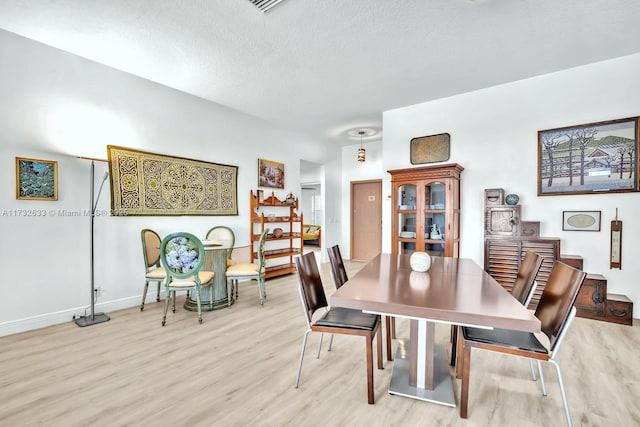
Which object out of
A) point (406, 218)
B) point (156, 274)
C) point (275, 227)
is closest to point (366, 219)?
point (275, 227)

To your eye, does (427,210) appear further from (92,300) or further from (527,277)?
(92,300)

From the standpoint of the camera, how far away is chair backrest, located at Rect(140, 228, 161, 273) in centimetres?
339

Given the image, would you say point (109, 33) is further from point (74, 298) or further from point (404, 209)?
point (404, 209)

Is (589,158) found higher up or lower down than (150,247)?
higher up

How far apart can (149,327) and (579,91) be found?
17.5 ft

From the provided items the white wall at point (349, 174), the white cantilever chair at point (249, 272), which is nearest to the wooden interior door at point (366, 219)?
the white wall at point (349, 174)

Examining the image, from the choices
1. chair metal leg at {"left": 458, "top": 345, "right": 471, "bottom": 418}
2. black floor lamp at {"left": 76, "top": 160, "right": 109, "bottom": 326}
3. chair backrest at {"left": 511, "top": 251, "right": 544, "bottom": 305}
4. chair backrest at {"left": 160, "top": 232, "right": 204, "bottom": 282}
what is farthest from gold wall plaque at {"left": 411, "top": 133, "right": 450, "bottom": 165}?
black floor lamp at {"left": 76, "top": 160, "right": 109, "bottom": 326}

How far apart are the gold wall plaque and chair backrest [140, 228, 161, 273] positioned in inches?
147

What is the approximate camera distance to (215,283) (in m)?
3.43

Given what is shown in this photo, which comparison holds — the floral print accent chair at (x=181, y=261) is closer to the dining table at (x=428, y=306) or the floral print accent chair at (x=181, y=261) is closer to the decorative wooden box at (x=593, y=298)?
the dining table at (x=428, y=306)

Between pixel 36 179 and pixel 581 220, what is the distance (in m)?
5.76

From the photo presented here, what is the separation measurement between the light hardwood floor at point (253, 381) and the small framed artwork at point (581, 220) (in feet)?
3.34

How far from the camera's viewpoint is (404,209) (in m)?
3.96

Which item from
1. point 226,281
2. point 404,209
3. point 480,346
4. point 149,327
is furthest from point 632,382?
point 149,327
